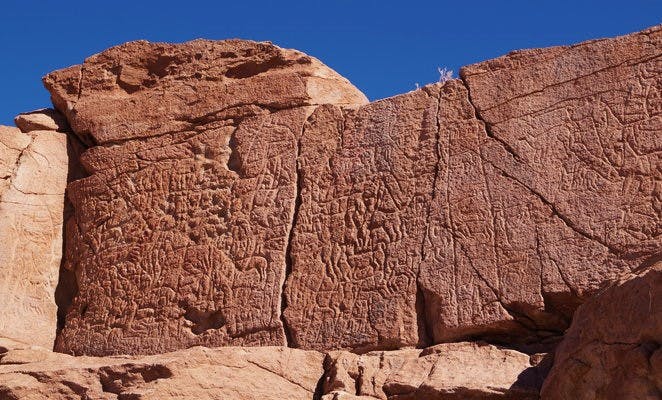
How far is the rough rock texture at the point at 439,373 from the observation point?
23.6 ft

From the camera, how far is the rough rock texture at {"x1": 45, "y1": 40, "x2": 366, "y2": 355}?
872cm

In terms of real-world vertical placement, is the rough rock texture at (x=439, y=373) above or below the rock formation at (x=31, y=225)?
below

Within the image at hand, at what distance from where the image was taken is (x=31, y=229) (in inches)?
384

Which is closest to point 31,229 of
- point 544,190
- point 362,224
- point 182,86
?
point 182,86

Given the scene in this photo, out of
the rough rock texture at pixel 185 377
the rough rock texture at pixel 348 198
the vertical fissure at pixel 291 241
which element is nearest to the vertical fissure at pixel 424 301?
the rough rock texture at pixel 348 198

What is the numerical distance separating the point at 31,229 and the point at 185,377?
2.65 m

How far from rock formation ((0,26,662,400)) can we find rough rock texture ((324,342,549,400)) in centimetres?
1

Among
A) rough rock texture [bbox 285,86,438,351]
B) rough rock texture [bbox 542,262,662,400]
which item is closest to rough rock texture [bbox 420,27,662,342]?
rough rock texture [bbox 285,86,438,351]

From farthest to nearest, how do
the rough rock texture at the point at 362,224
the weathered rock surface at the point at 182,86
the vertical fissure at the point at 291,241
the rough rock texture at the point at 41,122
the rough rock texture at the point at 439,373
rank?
the rough rock texture at the point at 41,122 < the weathered rock surface at the point at 182,86 < the vertical fissure at the point at 291,241 < the rough rock texture at the point at 362,224 < the rough rock texture at the point at 439,373

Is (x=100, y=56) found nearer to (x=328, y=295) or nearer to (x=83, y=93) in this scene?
(x=83, y=93)

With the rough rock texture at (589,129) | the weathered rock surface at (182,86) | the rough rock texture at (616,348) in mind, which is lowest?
the rough rock texture at (616,348)

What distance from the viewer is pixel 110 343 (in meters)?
9.12

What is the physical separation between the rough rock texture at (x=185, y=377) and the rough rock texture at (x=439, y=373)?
23cm

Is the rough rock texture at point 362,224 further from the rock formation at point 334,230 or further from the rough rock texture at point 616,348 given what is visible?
the rough rock texture at point 616,348
